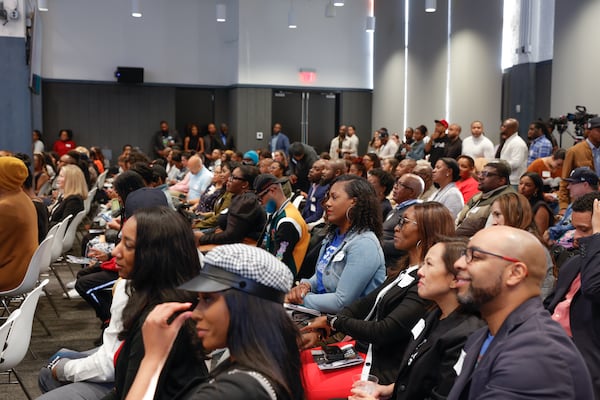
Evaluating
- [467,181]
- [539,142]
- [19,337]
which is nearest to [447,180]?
[467,181]

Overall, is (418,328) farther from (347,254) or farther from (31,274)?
(31,274)

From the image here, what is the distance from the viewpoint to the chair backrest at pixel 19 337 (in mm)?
3205

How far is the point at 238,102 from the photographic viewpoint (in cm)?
1617

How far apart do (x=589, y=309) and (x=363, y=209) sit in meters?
1.24

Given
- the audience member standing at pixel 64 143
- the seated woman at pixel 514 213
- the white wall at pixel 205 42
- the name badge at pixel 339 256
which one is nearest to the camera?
the name badge at pixel 339 256

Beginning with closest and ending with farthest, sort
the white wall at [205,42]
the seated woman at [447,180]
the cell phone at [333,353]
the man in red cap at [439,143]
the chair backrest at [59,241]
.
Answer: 1. the cell phone at [333,353]
2. the chair backrest at [59,241]
3. the seated woman at [447,180]
4. the man in red cap at [439,143]
5. the white wall at [205,42]

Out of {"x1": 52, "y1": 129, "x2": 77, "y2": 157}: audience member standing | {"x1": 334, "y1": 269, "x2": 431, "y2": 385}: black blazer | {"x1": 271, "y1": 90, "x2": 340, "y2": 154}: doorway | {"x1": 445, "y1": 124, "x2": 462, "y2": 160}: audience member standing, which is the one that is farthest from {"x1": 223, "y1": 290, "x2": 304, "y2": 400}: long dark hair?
{"x1": 271, "y1": 90, "x2": 340, "y2": 154}: doorway

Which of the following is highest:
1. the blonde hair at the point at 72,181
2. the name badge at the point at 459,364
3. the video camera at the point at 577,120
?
the video camera at the point at 577,120

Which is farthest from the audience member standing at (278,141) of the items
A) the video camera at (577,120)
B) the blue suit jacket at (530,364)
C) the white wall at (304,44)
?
the blue suit jacket at (530,364)

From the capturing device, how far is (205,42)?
16.6m

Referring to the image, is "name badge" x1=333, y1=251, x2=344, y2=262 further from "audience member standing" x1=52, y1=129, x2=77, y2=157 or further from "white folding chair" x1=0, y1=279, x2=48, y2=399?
"audience member standing" x1=52, y1=129, x2=77, y2=157

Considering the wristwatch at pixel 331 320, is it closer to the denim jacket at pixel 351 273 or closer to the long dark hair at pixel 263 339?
the denim jacket at pixel 351 273

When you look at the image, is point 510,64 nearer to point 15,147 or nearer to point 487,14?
point 487,14

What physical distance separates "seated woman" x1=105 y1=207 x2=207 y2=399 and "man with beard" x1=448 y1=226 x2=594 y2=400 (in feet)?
2.77
